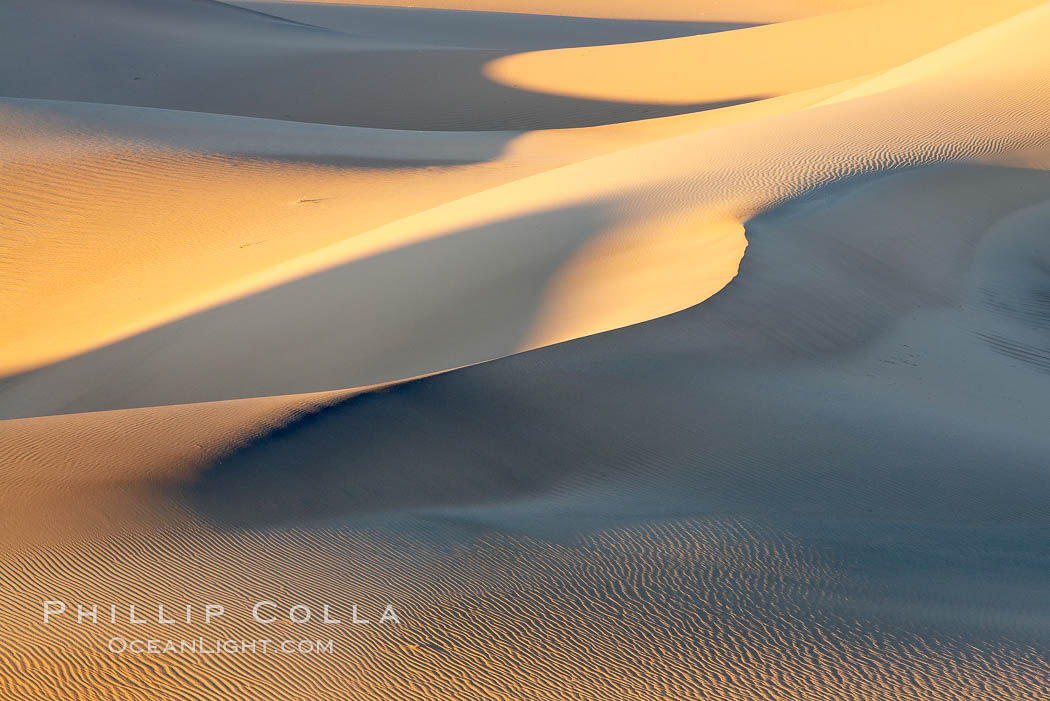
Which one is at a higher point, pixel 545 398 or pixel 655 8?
pixel 655 8

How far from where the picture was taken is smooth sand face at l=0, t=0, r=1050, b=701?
3.68 m

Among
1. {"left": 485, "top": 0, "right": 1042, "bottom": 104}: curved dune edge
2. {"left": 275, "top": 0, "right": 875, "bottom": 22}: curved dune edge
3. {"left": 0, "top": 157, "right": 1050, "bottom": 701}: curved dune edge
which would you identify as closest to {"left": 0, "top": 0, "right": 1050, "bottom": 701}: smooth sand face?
{"left": 0, "top": 157, "right": 1050, "bottom": 701}: curved dune edge

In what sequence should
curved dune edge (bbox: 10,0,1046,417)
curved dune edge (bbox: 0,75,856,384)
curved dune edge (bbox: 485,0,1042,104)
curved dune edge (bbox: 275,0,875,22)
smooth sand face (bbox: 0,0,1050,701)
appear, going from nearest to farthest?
smooth sand face (bbox: 0,0,1050,701) → curved dune edge (bbox: 10,0,1046,417) → curved dune edge (bbox: 0,75,856,384) → curved dune edge (bbox: 485,0,1042,104) → curved dune edge (bbox: 275,0,875,22)

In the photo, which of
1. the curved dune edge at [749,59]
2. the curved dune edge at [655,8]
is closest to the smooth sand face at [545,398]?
the curved dune edge at [749,59]

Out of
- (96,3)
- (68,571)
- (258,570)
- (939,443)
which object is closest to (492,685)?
(258,570)

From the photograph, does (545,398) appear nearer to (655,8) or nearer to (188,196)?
(188,196)

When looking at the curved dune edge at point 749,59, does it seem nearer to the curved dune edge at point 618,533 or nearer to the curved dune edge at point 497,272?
the curved dune edge at point 497,272

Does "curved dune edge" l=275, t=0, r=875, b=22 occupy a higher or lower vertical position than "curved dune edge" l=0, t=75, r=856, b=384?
higher

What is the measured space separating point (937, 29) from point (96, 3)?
1913cm

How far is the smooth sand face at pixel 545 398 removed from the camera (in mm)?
3682

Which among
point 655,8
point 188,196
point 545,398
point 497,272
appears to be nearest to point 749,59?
point 188,196

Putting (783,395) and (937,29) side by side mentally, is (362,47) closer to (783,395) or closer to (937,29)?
(937,29)

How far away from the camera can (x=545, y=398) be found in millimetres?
5871

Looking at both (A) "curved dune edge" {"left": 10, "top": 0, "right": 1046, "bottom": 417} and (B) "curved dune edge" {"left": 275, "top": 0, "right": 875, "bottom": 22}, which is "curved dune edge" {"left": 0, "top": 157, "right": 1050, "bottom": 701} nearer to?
(A) "curved dune edge" {"left": 10, "top": 0, "right": 1046, "bottom": 417}
